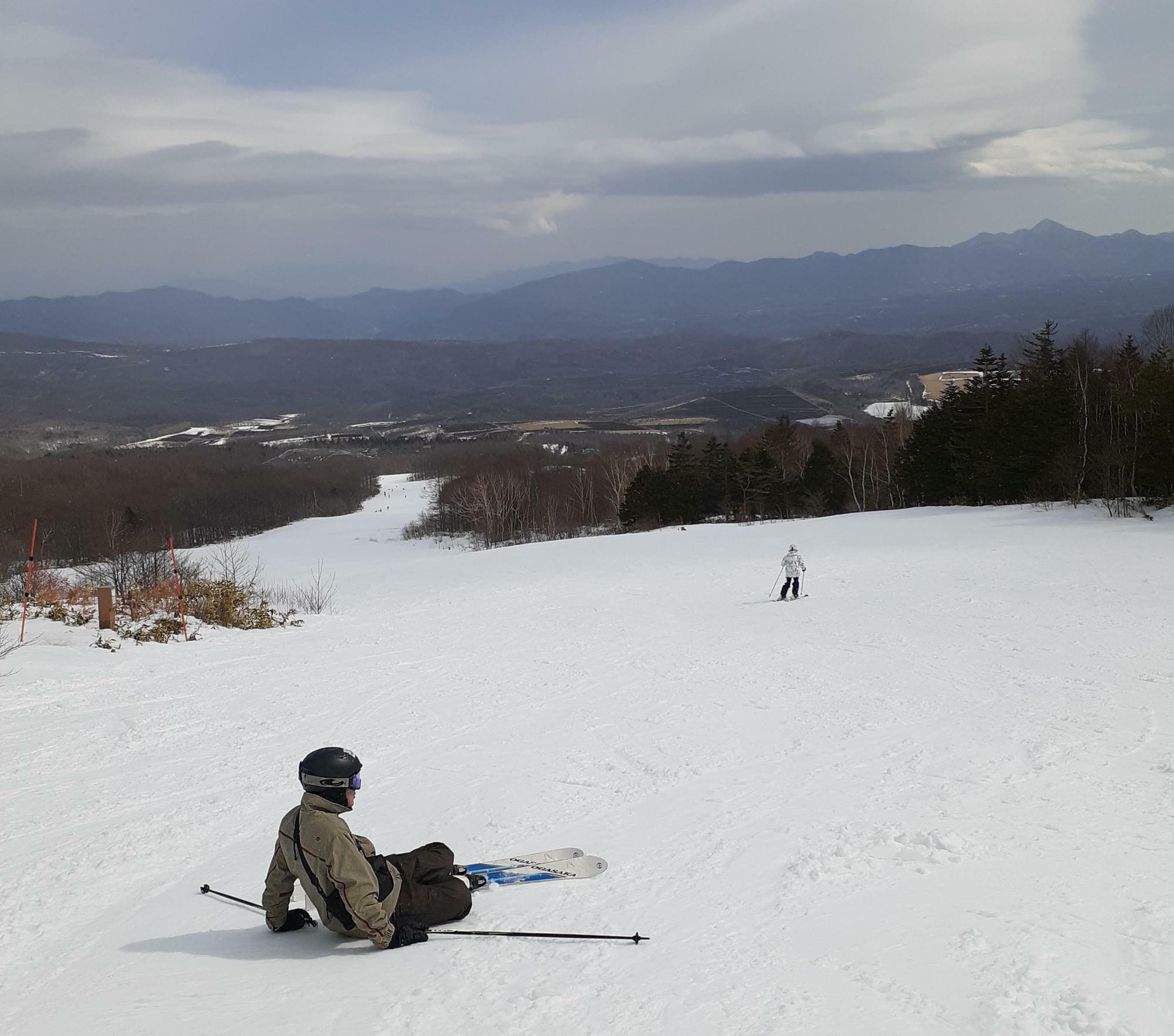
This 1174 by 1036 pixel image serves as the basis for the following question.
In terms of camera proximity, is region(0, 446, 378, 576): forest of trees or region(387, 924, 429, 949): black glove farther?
region(0, 446, 378, 576): forest of trees

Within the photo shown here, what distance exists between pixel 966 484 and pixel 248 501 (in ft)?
302

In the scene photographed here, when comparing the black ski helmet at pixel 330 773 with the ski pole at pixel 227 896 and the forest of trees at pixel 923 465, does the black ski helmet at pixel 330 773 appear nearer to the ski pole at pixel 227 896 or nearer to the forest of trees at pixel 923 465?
the ski pole at pixel 227 896

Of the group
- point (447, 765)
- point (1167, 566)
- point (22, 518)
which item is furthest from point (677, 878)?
point (22, 518)

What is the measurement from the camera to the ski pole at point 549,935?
15.7 feet

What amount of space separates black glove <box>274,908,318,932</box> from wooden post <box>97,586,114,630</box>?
11.1 meters

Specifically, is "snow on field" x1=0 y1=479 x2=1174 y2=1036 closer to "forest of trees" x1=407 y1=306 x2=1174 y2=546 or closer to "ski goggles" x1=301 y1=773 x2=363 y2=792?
"ski goggles" x1=301 y1=773 x2=363 y2=792

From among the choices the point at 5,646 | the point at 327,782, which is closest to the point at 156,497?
the point at 5,646

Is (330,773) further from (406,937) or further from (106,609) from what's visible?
(106,609)

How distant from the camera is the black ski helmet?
4.98m

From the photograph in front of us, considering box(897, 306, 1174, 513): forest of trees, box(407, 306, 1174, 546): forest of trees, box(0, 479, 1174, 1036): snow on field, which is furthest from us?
box(407, 306, 1174, 546): forest of trees

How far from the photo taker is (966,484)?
162 feet

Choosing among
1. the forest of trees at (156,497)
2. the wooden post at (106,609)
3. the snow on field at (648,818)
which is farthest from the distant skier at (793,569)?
the forest of trees at (156,497)

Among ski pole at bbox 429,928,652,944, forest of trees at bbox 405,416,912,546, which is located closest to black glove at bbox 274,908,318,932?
ski pole at bbox 429,928,652,944

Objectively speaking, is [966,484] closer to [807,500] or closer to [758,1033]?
[807,500]
